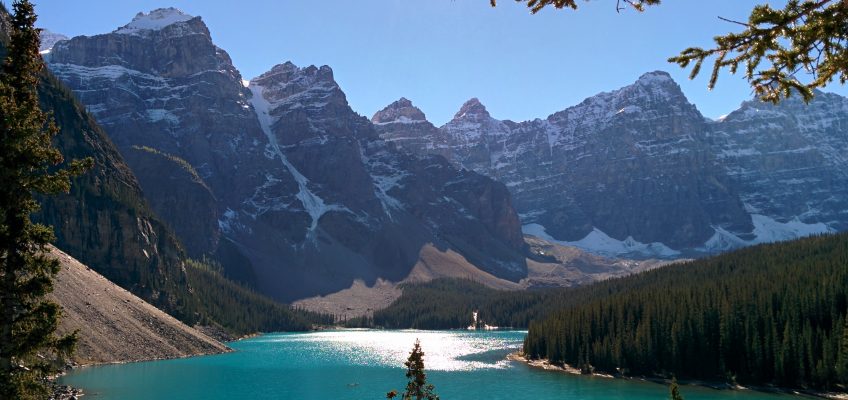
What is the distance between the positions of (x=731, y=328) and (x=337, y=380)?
52652 millimetres

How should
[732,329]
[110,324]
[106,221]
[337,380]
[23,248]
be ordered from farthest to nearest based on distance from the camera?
[106,221]
[110,324]
[337,380]
[732,329]
[23,248]

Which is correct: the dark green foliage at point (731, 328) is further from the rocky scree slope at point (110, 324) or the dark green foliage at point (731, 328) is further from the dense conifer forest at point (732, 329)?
the rocky scree slope at point (110, 324)

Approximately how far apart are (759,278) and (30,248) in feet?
342

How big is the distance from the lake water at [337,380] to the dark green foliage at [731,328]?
5361 millimetres

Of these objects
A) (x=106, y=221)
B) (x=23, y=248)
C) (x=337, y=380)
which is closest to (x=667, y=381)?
(x=337, y=380)

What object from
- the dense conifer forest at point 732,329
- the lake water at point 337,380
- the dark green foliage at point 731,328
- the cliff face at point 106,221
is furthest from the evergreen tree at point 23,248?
the cliff face at point 106,221

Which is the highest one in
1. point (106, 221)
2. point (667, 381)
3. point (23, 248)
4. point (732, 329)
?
point (106, 221)

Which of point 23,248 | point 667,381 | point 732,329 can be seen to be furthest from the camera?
point 667,381

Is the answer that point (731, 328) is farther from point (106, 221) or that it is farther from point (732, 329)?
point (106, 221)

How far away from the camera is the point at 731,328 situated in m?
91.8

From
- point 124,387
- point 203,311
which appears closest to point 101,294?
point 124,387

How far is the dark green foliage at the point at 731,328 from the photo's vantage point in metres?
83.9

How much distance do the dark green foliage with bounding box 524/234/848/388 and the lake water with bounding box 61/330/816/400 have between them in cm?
536

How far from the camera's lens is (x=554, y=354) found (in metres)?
116
